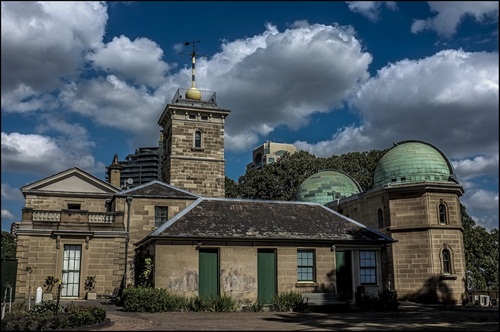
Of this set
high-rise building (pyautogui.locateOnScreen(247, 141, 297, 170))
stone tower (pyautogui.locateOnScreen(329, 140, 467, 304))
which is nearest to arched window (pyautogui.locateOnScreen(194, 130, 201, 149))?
stone tower (pyautogui.locateOnScreen(329, 140, 467, 304))

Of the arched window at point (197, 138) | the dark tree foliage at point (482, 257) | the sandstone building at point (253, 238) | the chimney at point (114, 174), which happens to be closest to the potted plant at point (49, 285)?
the sandstone building at point (253, 238)

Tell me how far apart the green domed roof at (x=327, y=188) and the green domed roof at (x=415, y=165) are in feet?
21.2

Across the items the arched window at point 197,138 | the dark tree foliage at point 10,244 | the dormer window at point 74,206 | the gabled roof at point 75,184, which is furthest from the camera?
the arched window at point 197,138

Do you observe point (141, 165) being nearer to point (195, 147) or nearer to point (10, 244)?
point (10, 244)

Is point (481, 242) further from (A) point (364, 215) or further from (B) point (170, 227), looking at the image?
(B) point (170, 227)

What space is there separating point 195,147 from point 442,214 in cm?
1944

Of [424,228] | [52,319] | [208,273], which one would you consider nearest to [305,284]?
[208,273]

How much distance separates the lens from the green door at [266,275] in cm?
2464

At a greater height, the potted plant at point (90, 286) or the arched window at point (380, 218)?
the arched window at point (380, 218)

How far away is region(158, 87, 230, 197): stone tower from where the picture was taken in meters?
41.3

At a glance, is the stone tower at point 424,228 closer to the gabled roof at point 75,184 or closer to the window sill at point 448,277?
the window sill at point 448,277

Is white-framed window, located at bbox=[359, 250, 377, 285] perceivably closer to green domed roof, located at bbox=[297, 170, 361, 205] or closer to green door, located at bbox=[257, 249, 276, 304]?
green door, located at bbox=[257, 249, 276, 304]

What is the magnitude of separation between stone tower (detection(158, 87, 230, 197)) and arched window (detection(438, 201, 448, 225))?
665 inches

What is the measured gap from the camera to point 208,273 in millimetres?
24109
